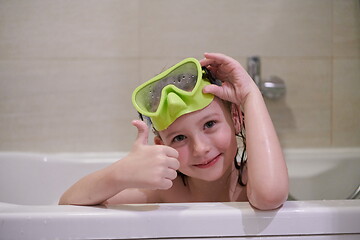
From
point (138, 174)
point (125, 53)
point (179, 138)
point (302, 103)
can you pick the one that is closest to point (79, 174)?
point (125, 53)

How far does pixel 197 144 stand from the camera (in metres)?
0.83

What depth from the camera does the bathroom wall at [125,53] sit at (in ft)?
4.71

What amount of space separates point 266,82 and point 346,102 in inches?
14.2

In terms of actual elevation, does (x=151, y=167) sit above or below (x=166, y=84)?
below

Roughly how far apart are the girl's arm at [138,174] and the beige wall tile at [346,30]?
1061 millimetres

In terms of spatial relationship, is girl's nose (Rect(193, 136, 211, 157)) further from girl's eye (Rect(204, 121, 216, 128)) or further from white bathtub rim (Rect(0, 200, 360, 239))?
white bathtub rim (Rect(0, 200, 360, 239))

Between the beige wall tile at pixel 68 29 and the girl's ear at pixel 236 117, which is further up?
the beige wall tile at pixel 68 29

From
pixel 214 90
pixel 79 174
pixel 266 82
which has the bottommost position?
pixel 79 174

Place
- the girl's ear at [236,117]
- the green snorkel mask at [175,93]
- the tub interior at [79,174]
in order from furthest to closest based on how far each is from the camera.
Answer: the tub interior at [79,174] → the girl's ear at [236,117] → the green snorkel mask at [175,93]

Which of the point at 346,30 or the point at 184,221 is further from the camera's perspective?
the point at 346,30

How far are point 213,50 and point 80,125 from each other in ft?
1.87

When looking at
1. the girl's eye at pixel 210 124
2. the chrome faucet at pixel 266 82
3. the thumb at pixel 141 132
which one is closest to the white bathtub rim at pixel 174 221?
the thumb at pixel 141 132

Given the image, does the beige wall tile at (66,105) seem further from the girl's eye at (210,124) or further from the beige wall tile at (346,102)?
the beige wall tile at (346,102)

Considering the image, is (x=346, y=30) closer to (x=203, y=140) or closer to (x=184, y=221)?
(x=203, y=140)
